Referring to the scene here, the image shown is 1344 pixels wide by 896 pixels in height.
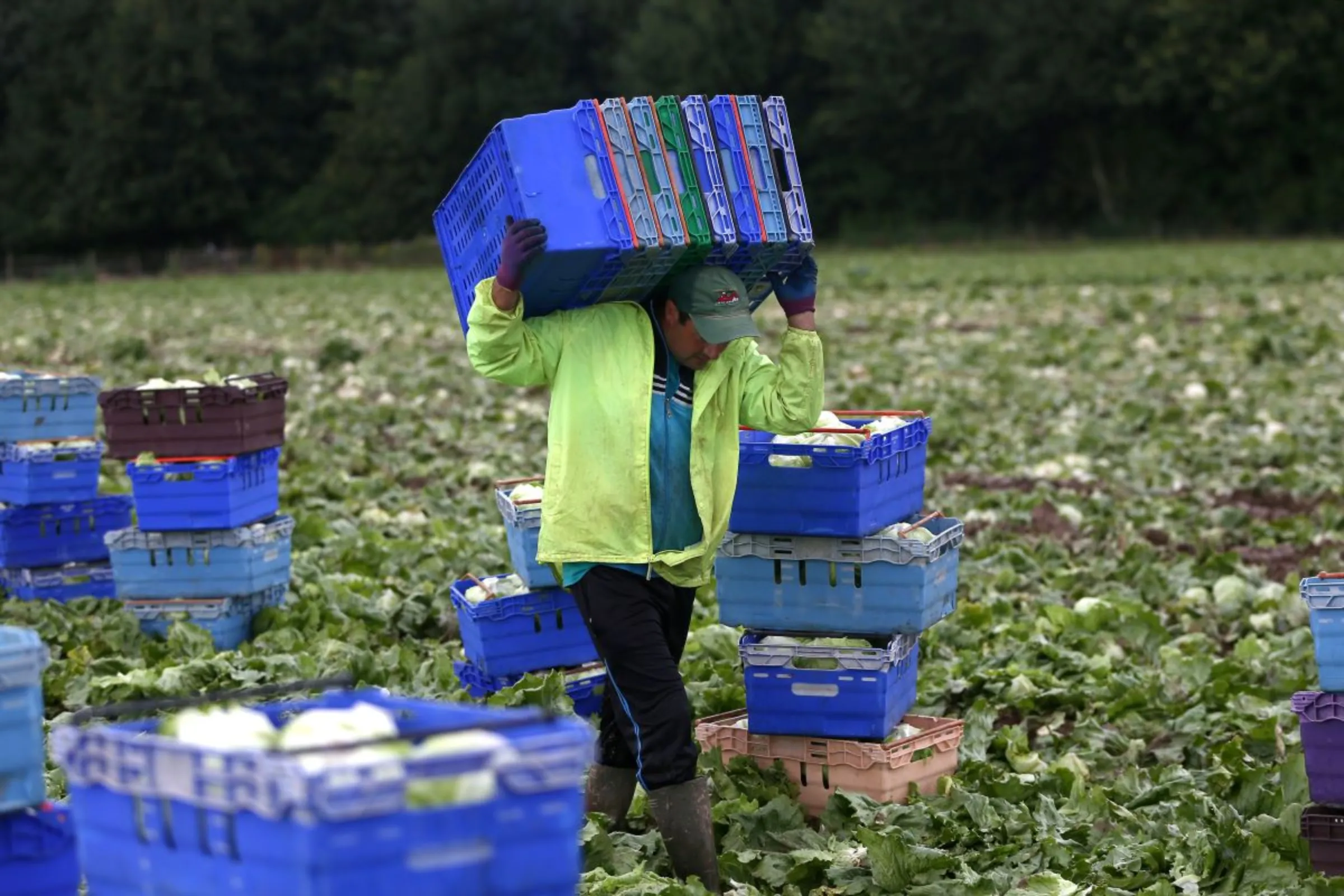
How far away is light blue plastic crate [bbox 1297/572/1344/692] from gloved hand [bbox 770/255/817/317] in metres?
1.67

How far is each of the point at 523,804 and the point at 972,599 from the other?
20.8 ft

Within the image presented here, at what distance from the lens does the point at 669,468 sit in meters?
5.18

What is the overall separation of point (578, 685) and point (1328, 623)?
9.26 feet

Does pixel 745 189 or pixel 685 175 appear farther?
pixel 745 189

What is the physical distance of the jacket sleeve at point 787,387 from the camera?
537 centimetres

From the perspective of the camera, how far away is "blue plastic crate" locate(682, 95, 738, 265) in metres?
5.21

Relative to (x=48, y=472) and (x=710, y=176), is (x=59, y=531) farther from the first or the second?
(x=710, y=176)

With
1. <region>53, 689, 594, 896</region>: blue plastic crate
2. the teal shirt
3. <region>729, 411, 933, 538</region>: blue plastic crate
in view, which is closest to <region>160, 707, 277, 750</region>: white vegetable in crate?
<region>53, 689, 594, 896</region>: blue plastic crate

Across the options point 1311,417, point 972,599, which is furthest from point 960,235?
point 972,599

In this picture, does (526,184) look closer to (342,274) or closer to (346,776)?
(346,776)

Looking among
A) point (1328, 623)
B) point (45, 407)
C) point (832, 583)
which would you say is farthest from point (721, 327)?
point (45, 407)

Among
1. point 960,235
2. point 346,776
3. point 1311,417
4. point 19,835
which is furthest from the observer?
point 960,235

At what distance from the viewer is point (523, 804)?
3051 millimetres

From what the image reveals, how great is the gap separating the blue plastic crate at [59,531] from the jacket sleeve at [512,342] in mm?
4184
